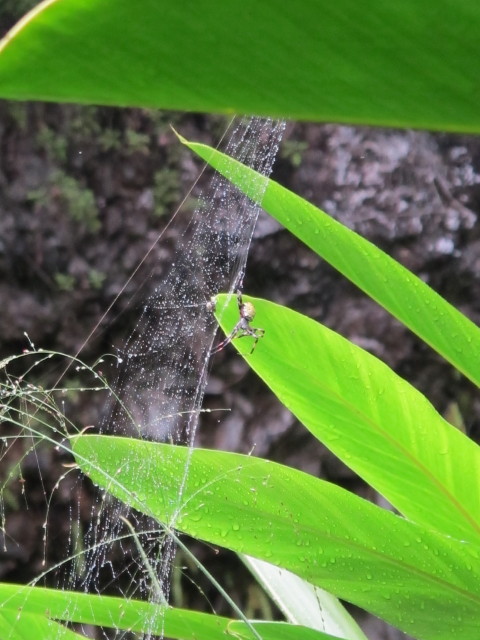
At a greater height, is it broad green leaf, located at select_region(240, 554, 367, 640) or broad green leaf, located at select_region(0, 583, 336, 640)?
broad green leaf, located at select_region(0, 583, 336, 640)

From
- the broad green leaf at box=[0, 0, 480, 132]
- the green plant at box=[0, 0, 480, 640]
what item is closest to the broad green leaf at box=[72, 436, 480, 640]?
the green plant at box=[0, 0, 480, 640]

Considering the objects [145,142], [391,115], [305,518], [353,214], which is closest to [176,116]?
[145,142]

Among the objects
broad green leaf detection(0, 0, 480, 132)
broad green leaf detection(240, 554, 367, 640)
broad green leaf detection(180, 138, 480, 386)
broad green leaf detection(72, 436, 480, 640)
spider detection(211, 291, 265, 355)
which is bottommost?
broad green leaf detection(240, 554, 367, 640)


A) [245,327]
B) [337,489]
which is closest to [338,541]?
[337,489]

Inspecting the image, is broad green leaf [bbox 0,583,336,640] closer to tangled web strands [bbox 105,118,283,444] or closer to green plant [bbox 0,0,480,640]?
green plant [bbox 0,0,480,640]

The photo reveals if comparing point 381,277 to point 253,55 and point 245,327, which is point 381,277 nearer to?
point 245,327

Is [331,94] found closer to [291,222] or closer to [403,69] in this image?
[403,69]
